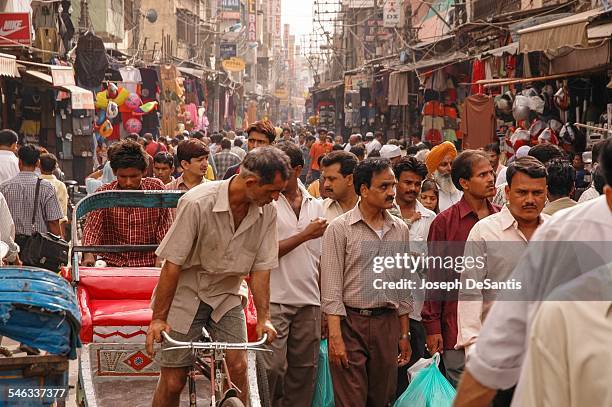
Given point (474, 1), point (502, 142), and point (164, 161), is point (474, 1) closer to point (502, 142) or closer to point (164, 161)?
point (502, 142)

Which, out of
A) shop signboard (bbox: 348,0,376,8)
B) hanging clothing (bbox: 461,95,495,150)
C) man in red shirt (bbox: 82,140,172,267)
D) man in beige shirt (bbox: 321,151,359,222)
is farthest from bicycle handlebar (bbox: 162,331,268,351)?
shop signboard (bbox: 348,0,376,8)

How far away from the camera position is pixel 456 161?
20.7 ft

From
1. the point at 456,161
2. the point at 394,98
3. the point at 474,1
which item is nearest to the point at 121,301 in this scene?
the point at 456,161

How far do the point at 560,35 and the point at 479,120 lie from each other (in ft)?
17.8

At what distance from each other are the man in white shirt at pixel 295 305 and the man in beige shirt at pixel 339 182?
0.36 metres

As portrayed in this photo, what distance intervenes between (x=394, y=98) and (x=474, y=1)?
6536 millimetres

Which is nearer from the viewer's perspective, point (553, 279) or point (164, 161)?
point (553, 279)

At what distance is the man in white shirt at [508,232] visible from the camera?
535 centimetres

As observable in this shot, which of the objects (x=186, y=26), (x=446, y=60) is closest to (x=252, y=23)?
(x=186, y=26)

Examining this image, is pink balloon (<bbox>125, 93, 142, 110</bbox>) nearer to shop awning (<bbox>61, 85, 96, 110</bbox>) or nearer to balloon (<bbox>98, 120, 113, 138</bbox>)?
balloon (<bbox>98, 120, 113, 138</bbox>)

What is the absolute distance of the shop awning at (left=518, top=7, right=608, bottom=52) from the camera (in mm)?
11688

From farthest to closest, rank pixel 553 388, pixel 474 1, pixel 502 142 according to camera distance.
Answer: pixel 474 1 < pixel 502 142 < pixel 553 388

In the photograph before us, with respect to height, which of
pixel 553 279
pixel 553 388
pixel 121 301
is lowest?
pixel 121 301

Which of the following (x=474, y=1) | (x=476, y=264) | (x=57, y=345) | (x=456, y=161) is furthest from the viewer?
(x=474, y=1)
